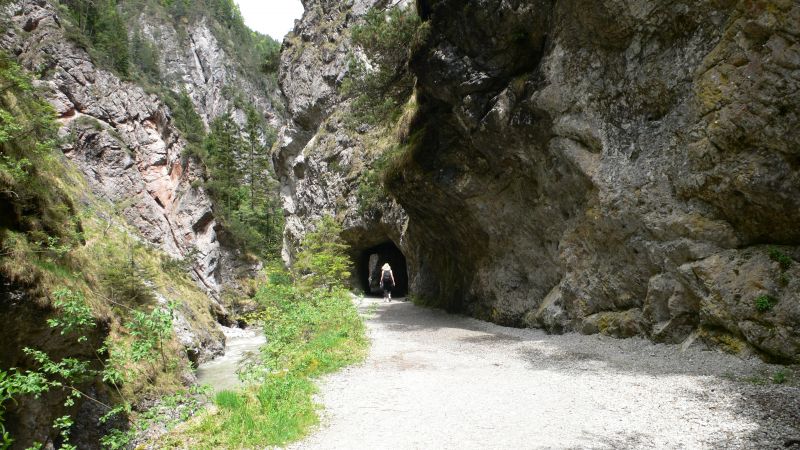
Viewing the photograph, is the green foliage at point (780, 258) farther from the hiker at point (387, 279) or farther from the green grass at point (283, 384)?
the hiker at point (387, 279)

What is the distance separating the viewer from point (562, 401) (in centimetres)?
564

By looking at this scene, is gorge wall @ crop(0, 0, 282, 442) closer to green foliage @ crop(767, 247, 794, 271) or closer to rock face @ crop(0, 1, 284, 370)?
rock face @ crop(0, 1, 284, 370)

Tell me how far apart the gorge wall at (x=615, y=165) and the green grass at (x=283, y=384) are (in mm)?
5288

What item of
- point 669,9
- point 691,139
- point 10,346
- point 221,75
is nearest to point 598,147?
point 691,139

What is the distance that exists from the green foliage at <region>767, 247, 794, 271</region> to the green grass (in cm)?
713

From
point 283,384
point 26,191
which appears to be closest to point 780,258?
point 283,384

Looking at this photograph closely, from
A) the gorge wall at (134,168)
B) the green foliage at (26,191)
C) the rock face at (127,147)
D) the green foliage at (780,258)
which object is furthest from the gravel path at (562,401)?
the rock face at (127,147)

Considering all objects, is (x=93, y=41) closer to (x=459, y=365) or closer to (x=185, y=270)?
(x=185, y=270)

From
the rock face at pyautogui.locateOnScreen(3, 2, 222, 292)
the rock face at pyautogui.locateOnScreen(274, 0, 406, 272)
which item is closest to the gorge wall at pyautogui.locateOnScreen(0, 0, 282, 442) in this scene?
the rock face at pyautogui.locateOnScreen(3, 2, 222, 292)

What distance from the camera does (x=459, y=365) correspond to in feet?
26.5

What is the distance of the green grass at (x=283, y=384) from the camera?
4.88 m

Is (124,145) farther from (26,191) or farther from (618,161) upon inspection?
(618,161)

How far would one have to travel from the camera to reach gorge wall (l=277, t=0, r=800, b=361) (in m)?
6.79

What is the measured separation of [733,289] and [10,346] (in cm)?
1228
